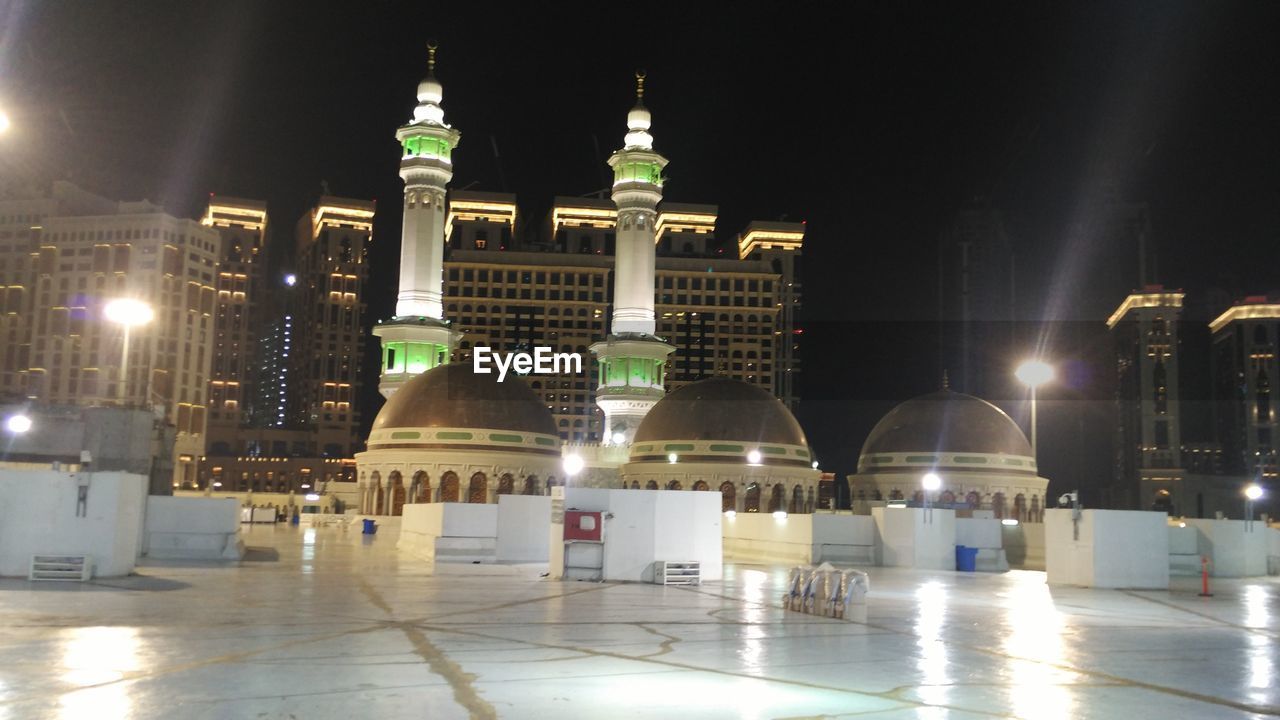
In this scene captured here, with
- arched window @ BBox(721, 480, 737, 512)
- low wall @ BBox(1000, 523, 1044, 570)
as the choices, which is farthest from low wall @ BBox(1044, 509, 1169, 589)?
arched window @ BBox(721, 480, 737, 512)

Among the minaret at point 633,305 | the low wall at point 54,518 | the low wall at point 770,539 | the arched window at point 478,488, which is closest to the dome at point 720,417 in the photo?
the minaret at point 633,305

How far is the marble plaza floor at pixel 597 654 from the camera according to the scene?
421 inches

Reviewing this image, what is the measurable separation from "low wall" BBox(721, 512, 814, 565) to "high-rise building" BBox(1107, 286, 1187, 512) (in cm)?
10811

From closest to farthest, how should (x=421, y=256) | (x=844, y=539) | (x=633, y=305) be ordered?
(x=844, y=539)
(x=421, y=256)
(x=633, y=305)

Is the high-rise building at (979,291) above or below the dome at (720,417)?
above

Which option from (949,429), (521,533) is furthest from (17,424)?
(949,429)

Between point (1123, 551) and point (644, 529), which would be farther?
point (1123, 551)

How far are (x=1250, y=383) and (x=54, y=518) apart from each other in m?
143

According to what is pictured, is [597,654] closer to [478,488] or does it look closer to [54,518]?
[54,518]

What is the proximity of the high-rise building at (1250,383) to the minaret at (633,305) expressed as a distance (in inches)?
3304

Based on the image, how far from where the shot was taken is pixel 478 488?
67625mm

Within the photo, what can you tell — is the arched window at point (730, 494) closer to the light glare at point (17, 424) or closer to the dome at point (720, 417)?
the dome at point (720, 417)

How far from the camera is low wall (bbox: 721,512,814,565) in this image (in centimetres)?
3789

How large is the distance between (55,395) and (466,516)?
145 m
